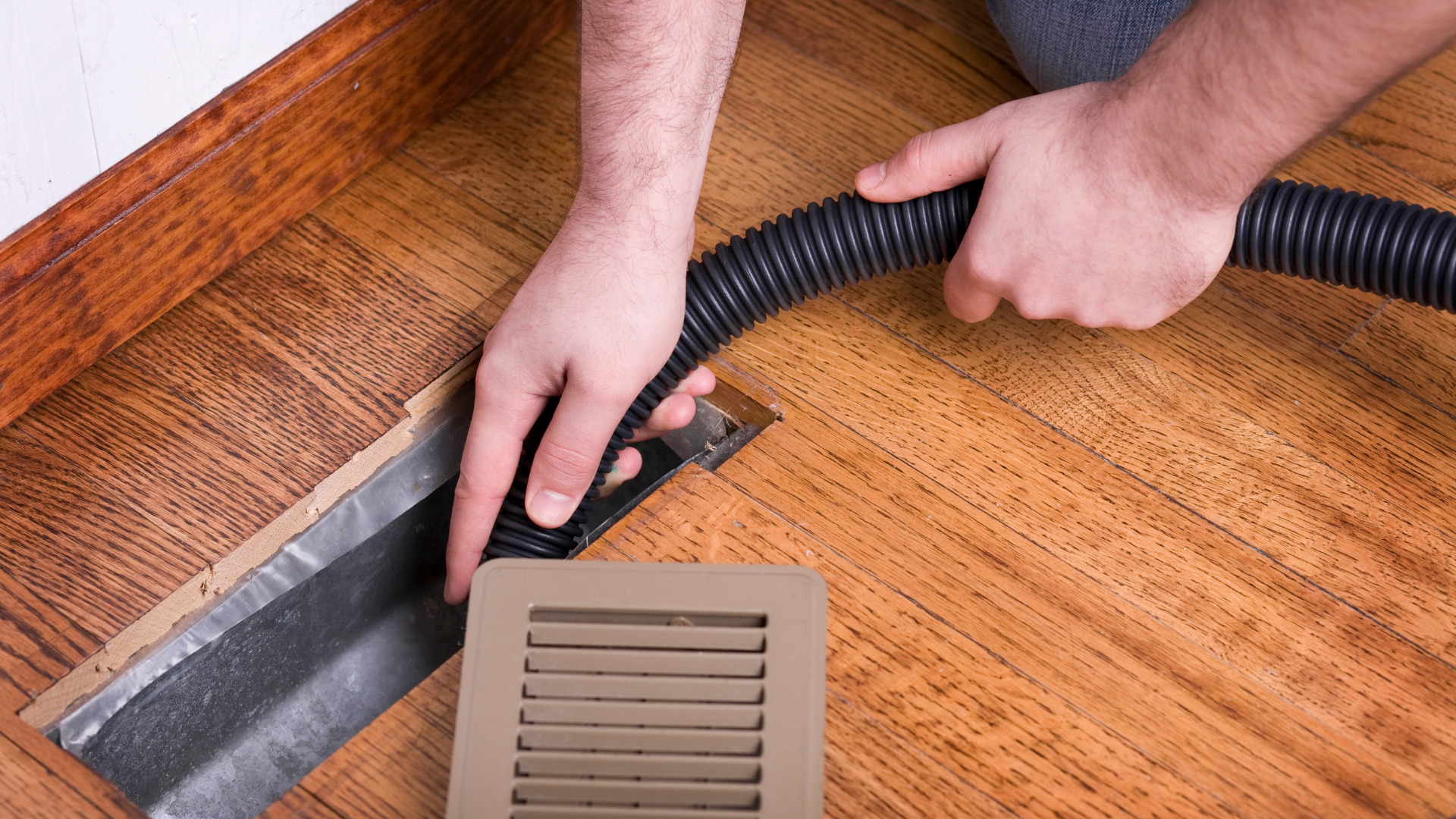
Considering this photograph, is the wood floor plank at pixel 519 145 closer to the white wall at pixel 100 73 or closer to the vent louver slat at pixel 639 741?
the white wall at pixel 100 73

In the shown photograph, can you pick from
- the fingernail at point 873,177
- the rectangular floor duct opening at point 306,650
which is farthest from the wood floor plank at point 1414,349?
the rectangular floor duct opening at point 306,650

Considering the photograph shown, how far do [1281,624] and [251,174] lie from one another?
108cm

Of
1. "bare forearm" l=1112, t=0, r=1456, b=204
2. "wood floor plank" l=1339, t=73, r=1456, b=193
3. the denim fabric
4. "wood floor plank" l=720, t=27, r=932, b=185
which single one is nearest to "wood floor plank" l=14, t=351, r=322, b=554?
"wood floor plank" l=720, t=27, r=932, b=185

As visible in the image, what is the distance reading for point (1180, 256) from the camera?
1.01 m

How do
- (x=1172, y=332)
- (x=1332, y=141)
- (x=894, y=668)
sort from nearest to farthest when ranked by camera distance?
1. (x=894, y=668)
2. (x=1172, y=332)
3. (x=1332, y=141)

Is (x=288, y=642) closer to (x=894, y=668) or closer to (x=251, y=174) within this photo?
(x=251, y=174)

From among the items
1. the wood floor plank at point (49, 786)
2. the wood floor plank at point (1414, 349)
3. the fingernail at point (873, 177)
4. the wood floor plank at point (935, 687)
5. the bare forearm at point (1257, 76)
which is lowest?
the wood floor plank at point (49, 786)

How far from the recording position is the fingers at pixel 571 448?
978 mm

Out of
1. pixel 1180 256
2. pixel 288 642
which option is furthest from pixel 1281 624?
pixel 288 642

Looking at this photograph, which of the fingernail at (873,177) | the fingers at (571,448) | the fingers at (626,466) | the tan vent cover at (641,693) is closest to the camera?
the tan vent cover at (641,693)

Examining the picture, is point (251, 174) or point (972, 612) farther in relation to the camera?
point (251, 174)

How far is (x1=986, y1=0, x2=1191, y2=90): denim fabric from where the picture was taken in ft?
4.34

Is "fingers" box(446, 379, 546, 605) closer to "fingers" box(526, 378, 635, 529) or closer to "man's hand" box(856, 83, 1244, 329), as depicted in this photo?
"fingers" box(526, 378, 635, 529)

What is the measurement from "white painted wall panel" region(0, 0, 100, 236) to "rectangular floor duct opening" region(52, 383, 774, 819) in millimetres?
369
